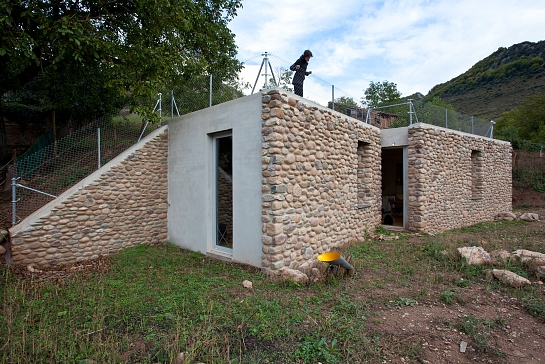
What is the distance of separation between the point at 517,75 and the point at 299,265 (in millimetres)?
49748

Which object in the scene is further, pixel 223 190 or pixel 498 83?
pixel 498 83

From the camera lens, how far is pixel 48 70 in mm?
8625

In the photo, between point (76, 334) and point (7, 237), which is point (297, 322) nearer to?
point (76, 334)

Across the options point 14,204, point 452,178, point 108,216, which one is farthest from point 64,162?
point 452,178

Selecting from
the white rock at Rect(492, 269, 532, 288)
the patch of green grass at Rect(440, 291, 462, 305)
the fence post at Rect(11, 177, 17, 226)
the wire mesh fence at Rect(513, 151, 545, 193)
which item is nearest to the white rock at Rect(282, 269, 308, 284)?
the patch of green grass at Rect(440, 291, 462, 305)

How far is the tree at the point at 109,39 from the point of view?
216 inches

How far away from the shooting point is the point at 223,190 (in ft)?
20.6

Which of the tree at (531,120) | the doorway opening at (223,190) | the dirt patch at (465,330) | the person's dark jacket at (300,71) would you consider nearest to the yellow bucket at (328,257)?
the dirt patch at (465,330)

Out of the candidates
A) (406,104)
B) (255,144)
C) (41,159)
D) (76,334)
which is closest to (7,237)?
(41,159)

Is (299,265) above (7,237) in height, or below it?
below

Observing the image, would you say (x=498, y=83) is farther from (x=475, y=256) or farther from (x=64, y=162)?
(x=64, y=162)

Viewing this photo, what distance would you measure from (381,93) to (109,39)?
1931 cm

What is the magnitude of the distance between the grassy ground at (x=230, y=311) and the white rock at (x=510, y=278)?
0.12m

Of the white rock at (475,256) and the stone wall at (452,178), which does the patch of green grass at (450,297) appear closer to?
the white rock at (475,256)
